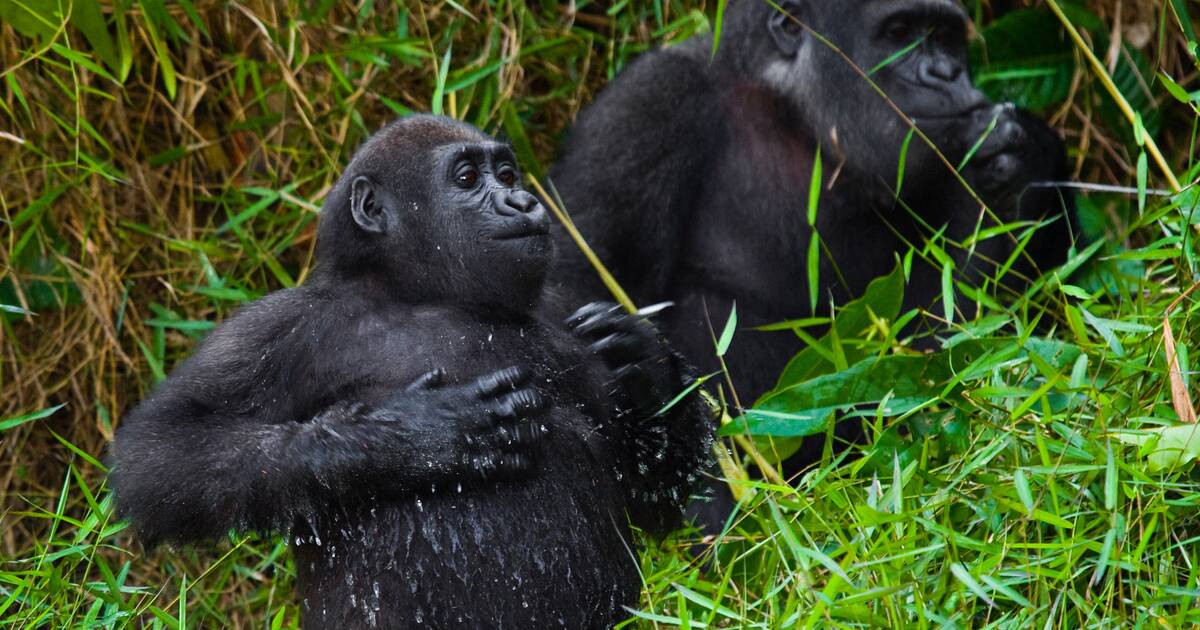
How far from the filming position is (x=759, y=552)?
306 cm

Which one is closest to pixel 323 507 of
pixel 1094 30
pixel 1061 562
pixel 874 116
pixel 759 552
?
pixel 759 552

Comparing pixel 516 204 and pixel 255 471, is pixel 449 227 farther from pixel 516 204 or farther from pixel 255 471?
pixel 255 471

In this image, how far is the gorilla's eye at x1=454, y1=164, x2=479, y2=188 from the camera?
302 cm

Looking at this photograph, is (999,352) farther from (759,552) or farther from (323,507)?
(323,507)

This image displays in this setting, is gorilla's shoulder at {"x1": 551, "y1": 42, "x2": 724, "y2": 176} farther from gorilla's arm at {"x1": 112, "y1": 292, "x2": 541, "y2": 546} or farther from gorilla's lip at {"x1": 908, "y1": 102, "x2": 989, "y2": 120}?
gorilla's arm at {"x1": 112, "y1": 292, "x2": 541, "y2": 546}

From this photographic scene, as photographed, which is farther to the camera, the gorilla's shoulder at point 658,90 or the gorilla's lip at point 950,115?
the gorilla's shoulder at point 658,90

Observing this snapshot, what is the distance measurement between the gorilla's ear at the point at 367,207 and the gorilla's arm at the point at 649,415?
47 centimetres

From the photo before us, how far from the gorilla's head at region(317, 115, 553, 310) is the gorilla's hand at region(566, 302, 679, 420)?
17cm

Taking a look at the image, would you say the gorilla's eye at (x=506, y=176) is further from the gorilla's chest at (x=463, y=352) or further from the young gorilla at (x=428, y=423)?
the gorilla's chest at (x=463, y=352)

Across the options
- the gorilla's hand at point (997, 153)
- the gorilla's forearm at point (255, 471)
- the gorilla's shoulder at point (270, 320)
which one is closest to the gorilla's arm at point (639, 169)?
the gorilla's hand at point (997, 153)

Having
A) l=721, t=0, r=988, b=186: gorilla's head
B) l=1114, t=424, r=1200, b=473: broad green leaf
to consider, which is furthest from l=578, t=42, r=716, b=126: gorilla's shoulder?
l=1114, t=424, r=1200, b=473: broad green leaf

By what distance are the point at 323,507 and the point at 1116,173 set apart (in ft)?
11.9

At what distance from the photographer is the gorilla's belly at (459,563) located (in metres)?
2.74

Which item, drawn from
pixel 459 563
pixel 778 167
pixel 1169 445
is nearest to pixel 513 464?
pixel 459 563
